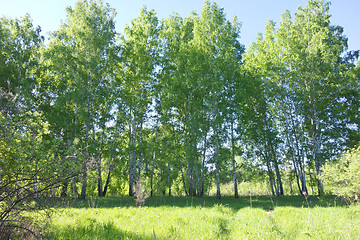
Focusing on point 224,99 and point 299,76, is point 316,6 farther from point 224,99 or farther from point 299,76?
point 224,99

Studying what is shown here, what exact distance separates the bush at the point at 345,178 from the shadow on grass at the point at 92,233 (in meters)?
11.0

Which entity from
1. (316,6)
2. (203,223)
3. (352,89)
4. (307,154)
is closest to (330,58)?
(352,89)

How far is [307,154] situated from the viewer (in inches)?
869

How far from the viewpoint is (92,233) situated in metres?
4.76

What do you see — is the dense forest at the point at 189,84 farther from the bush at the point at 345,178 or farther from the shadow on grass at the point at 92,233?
the shadow on grass at the point at 92,233

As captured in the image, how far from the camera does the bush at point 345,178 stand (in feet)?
33.4

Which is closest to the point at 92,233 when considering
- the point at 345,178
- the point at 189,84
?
the point at 345,178

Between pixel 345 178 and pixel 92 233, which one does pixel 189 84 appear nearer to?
pixel 345 178

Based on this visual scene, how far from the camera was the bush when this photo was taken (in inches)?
401

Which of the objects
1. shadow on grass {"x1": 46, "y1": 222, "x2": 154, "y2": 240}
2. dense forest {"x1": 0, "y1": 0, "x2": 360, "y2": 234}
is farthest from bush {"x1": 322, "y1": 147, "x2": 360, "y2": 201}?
shadow on grass {"x1": 46, "y1": 222, "x2": 154, "y2": 240}

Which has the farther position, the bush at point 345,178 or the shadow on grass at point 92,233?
the bush at point 345,178

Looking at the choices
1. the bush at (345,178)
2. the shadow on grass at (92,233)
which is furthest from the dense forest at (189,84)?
the shadow on grass at (92,233)

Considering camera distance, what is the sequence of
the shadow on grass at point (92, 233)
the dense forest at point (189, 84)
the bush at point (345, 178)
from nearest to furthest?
the shadow on grass at point (92, 233)
the bush at point (345, 178)
the dense forest at point (189, 84)

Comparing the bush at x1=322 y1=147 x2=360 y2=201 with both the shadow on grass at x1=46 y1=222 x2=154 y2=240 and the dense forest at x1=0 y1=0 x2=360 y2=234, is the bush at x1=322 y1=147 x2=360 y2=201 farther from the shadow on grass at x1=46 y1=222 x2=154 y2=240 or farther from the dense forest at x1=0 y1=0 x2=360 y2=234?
the shadow on grass at x1=46 y1=222 x2=154 y2=240
